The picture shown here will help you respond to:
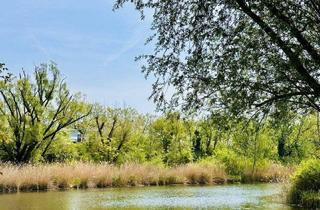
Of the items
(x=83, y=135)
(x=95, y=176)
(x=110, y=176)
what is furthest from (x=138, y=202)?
(x=83, y=135)

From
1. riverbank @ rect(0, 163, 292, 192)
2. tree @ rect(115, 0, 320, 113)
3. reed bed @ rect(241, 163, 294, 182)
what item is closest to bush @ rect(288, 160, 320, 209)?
riverbank @ rect(0, 163, 292, 192)

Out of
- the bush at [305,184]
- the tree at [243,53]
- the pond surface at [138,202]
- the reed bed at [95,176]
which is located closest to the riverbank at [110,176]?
the reed bed at [95,176]

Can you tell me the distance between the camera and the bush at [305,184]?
723 inches

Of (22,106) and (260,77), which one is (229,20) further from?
(22,106)

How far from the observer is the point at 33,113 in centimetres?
3797

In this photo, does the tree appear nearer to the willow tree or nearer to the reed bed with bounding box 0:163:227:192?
the reed bed with bounding box 0:163:227:192

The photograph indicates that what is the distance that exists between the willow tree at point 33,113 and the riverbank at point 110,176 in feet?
20.0

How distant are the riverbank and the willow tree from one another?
609 cm

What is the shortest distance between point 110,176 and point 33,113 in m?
10.7

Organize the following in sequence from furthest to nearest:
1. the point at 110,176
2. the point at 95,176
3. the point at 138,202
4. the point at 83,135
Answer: the point at 83,135 → the point at 110,176 → the point at 95,176 → the point at 138,202

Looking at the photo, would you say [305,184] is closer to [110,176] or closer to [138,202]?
[138,202]

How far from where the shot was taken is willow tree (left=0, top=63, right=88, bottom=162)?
1459 inches

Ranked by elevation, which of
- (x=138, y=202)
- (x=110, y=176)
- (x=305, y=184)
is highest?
(x=110, y=176)

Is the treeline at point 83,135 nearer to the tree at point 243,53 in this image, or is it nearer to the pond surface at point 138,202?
the pond surface at point 138,202
